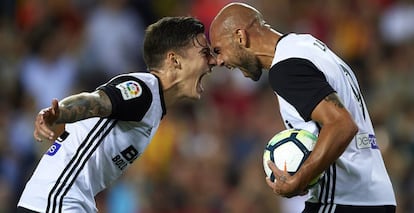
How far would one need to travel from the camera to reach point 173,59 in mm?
6371

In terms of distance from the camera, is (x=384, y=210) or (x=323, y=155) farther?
(x=384, y=210)

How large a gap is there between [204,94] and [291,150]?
6.11m

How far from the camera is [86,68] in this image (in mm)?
Answer: 11703

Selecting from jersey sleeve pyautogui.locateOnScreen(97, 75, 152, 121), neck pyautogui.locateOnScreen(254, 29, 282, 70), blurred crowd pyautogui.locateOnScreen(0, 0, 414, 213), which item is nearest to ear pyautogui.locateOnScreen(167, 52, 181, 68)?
jersey sleeve pyautogui.locateOnScreen(97, 75, 152, 121)

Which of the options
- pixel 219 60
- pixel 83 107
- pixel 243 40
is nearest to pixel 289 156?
pixel 243 40

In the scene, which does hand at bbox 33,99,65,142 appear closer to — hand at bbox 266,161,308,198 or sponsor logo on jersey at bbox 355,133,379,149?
hand at bbox 266,161,308,198

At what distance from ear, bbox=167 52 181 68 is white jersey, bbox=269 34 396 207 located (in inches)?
30.7

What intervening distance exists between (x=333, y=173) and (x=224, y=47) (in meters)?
1.03

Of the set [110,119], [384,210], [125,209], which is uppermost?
[110,119]

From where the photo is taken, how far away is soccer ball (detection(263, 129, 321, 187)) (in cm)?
552

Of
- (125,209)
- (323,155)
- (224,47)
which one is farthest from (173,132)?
(323,155)

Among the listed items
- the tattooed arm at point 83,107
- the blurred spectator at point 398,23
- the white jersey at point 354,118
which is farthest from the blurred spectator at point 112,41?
the white jersey at point 354,118

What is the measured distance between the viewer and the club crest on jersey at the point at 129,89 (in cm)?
585

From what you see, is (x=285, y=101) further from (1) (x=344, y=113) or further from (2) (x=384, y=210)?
(2) (x=384, y=210)
